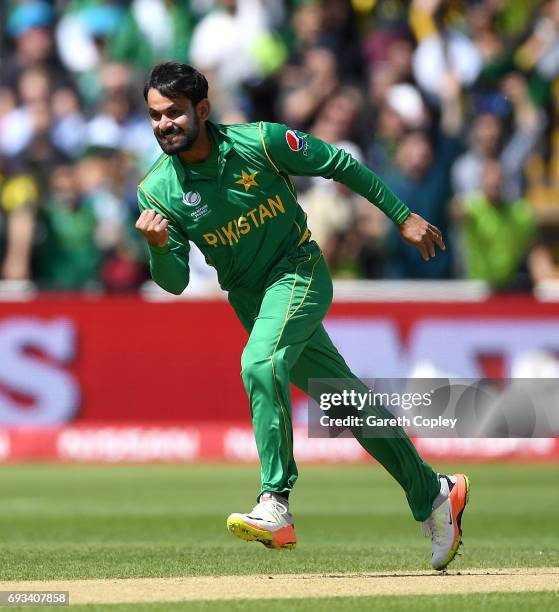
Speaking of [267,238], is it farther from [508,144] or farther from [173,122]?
[508,144]

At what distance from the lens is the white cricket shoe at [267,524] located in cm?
623

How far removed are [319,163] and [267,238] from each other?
1.38ft

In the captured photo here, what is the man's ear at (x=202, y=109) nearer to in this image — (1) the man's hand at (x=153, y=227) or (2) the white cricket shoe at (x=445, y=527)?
(1) the man's hand at (x=153, y=227)

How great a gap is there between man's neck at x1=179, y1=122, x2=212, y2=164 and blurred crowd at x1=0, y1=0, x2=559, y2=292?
7733mm

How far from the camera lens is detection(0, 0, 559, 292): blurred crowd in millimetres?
14773

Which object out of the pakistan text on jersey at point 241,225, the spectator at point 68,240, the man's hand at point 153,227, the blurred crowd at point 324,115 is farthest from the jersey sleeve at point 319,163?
the spectator at point 68,240

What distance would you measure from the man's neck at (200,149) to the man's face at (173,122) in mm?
79

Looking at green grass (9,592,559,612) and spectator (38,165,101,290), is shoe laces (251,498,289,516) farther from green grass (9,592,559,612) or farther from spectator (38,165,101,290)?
spectator (38,165,101,290)

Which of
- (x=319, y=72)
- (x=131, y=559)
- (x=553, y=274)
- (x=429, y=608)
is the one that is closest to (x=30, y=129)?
(x=319, y=72)

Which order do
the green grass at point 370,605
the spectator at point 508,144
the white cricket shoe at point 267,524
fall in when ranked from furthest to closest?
the spectator at point 508,144 → the white cricket shoe at point 267,524 → the green grass at point 370,605

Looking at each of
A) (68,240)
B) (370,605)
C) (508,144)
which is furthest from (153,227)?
(508,144)

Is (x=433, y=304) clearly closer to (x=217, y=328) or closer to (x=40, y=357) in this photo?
(x=217, y=328)

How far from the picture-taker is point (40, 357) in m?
14.6

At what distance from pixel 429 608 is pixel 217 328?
931cm
